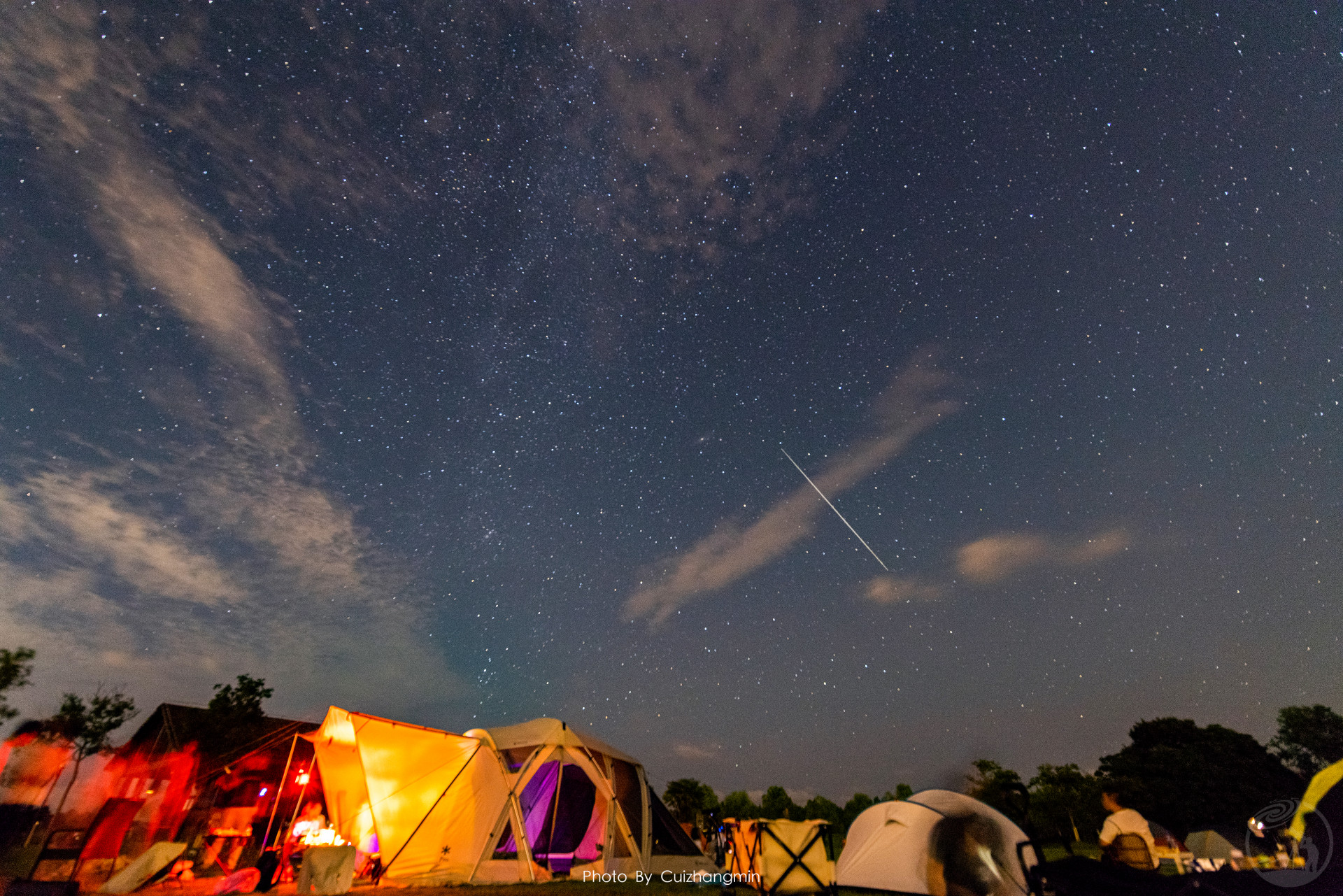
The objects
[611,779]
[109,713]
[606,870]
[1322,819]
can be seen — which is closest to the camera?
[1322,819]

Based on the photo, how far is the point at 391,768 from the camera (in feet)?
39.9

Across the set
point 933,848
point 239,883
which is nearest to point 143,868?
point 239,883

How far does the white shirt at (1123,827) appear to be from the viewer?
649 cm

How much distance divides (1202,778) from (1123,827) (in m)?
43.8

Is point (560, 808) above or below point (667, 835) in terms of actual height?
above

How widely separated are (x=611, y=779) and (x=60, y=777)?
1361 inches

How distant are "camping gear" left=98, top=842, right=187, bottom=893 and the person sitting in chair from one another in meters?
13.6

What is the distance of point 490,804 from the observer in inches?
452

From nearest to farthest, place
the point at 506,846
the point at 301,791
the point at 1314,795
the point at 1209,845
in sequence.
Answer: the point at 1314,795 < the point at 506,846 < the point at 301,791 < the point at 1209,845

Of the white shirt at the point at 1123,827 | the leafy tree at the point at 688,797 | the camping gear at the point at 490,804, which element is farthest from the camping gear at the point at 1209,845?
the leafy tree at the point at 688,797

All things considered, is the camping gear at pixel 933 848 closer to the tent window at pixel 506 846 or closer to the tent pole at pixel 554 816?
the tent pole at pixel 554 816

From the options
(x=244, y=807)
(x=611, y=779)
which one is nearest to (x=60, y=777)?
(x=244, y=807)

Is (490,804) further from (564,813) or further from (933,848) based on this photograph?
(933,848)

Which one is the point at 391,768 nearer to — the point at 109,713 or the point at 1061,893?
the point at 1061,893
